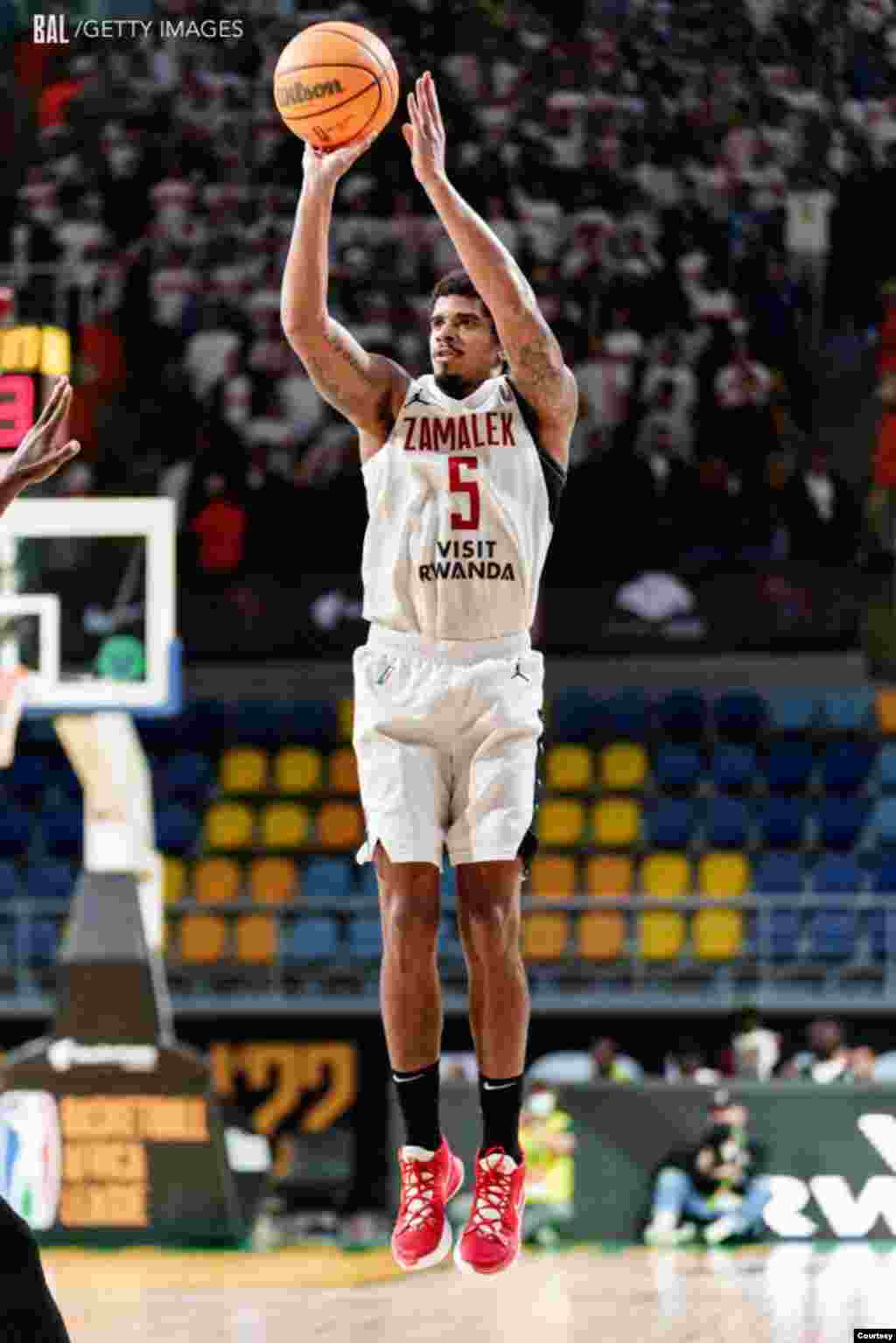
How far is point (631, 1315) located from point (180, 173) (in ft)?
28.7

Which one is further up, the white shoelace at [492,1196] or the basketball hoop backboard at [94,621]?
the basketball hoop backboard at [94,621]

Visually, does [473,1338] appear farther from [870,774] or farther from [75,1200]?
[870,774]

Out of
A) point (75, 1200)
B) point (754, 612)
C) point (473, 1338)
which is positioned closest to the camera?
point (473, 1338)

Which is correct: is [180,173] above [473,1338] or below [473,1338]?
above

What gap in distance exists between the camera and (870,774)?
17094mm

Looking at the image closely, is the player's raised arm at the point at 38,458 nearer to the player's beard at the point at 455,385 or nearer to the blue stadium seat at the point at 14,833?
the player's beard at the point at 455,385

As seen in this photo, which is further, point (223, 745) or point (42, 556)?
point (223, 745)

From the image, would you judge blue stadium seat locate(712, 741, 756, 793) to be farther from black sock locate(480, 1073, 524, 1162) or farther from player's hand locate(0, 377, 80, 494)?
player's hand locate(0, 377, 80, 494)

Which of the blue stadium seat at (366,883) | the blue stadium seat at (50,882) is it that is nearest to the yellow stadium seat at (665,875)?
the blue stadium seat at (366,883)

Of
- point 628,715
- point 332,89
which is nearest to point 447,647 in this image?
point 332,89

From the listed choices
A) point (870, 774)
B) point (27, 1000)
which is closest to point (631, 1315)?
point (27, 1000)

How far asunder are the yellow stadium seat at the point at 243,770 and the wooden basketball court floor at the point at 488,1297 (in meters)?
4.79

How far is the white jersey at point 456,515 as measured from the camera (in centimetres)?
624
